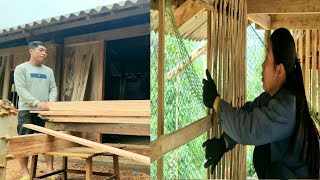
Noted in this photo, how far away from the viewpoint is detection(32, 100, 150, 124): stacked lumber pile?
3.64 m

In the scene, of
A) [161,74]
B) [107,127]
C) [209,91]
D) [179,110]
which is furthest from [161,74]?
[107,127]

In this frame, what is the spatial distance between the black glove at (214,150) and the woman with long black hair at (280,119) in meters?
0.21

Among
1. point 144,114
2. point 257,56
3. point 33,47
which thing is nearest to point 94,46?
point 33,47

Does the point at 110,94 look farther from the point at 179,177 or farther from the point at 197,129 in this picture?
the point at 197,129

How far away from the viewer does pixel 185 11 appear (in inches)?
91.8

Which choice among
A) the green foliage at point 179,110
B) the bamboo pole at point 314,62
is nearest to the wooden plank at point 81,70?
the green foliage at point 179,110

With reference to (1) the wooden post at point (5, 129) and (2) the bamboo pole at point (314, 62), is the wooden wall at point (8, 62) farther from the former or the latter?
(2) the bamboo pole at point (314, 62)

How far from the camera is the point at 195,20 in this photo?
2947 mm

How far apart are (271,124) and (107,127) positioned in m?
2.64

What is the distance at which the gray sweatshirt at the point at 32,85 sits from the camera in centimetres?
439

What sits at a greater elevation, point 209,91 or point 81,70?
point 81,70

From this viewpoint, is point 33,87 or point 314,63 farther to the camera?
point 33,87

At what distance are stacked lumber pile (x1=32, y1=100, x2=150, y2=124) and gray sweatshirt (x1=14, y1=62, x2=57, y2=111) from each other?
0.32 m

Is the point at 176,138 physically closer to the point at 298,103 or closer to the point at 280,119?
the point at 280,119
